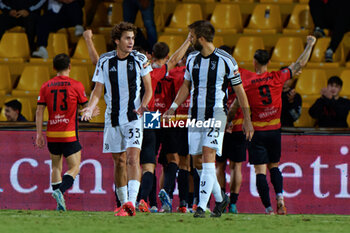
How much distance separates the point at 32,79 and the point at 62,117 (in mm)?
4093

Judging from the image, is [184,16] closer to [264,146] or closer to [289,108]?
[289,108]

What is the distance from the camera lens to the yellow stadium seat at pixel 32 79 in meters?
13.4

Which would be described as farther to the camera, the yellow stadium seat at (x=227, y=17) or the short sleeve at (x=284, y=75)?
the yellow stadium seat at (x=227, y=17)

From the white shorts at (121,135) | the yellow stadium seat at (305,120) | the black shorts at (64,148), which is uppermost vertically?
the yellow stadium seat at (305,120)

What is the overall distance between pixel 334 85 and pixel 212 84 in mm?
4048

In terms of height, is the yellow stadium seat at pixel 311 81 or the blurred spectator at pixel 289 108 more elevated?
the yellow stadium seat at pixel 311 81

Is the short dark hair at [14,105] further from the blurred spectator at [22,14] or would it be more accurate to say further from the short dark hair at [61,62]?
the blurred spectator at [22,14]

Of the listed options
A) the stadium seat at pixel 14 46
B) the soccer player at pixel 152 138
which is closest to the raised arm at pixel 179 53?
the soccer player at pixel 152 138

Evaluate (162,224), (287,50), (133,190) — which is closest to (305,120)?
(287,50)

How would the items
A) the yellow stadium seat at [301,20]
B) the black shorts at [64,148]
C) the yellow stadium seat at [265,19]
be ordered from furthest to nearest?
the yellow stadium seat at [301,20], the yellow stadium seat at [265,19], the black shorts at [64,148]

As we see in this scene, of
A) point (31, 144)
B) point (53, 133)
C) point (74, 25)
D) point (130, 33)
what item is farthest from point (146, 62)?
point (74, 25)

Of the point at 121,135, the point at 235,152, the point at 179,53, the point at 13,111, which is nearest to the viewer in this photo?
the point at 121,135

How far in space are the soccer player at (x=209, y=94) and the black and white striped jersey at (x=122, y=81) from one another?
70 centimetres

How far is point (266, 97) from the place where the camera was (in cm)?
979
